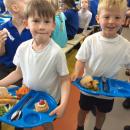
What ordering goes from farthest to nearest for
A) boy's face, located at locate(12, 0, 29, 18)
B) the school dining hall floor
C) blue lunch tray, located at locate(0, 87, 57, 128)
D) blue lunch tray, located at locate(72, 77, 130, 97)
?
the school dining hall floor → boy's face, located at locate(12, 0, 29, 18) → blue lunch tray, located at locate(72, 77, 130, 97) → blue lunch tray, located at locate(0, 87, 57, 128)

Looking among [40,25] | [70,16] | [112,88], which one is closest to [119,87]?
[112,88]

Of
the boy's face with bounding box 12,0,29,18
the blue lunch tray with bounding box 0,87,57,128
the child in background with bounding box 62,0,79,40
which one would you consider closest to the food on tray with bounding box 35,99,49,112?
the blue lunch tray with bounding box 0,87,57,128

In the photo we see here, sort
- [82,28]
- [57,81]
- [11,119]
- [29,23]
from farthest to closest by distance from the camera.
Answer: [82,28]
[57,81]
[29,23]
[11,119]

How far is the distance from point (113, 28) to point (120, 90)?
0.33 meters

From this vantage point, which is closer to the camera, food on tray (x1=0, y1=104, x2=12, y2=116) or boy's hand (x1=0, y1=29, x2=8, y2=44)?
food on tray (x1=0, y1=104, x2=12, y2=116)

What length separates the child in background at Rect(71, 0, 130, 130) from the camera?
127 cm

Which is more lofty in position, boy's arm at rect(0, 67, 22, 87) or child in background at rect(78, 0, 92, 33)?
boy's arm at rect(0, 67, 22, 87)

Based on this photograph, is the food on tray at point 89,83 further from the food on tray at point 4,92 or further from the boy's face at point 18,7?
the boy's face at point 18,7

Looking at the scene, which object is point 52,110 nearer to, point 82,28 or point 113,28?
point 113,28

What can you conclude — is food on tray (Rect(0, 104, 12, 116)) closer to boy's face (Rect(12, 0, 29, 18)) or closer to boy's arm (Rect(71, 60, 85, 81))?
boy's arm (Rect(71, 60, 85, 81))

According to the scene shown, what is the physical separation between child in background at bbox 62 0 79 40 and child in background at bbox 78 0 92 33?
1.13 feet

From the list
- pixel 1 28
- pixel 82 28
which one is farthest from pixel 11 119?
pixel 82 28

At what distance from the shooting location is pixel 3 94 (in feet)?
3.94

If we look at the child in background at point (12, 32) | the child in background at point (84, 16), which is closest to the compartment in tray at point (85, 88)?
the child in background at point (12, 32)
